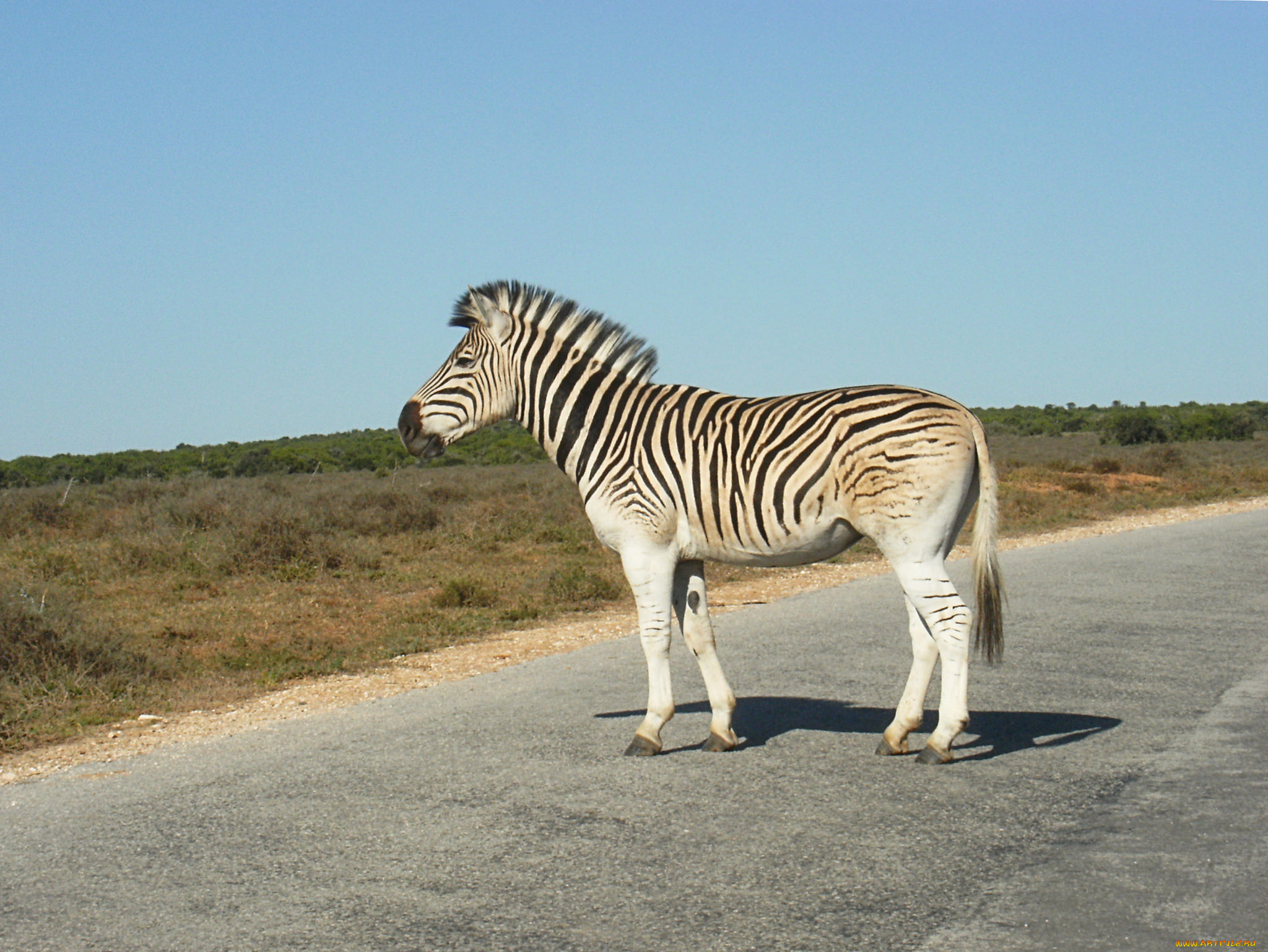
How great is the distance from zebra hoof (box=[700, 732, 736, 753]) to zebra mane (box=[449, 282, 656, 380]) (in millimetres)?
2124

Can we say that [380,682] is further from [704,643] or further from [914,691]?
[914,691]

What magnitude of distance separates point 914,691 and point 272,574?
41.4 feet

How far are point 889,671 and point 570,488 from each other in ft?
78.3

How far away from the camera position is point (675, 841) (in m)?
4.93

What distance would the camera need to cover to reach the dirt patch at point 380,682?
24.3 ft

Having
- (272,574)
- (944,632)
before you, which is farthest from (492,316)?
(272,574)

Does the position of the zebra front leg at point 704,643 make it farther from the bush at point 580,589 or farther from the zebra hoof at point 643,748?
the bush at point 580,589

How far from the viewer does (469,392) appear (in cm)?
703

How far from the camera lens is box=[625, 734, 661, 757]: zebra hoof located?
6.35 metres

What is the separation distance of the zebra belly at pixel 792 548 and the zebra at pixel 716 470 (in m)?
0.01

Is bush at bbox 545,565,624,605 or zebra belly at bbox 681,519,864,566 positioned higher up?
zebra belly at bbox 681,519,864,566

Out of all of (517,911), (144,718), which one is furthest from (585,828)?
(144,718)

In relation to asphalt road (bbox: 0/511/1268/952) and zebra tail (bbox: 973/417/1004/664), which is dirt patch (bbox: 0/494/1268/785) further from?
zebra tail (bbox: 973/417/1004/664)

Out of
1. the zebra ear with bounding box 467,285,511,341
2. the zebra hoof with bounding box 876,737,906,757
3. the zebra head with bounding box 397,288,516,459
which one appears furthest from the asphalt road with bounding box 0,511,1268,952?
the zebra ear with bounding box 467,285,511,341
